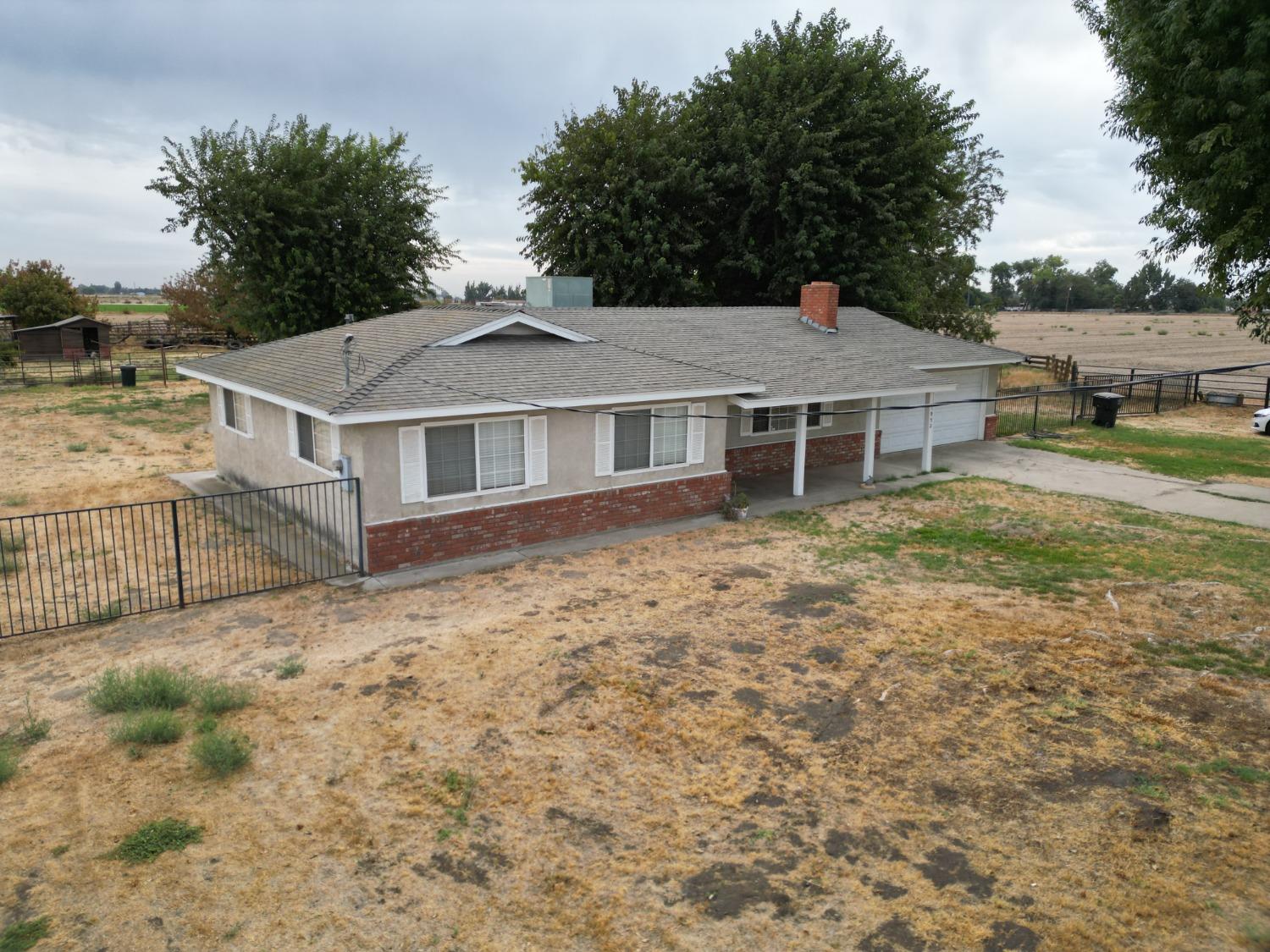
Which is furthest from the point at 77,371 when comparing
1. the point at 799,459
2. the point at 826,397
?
the point at 826,397

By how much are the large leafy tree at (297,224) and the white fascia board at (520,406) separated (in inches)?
841

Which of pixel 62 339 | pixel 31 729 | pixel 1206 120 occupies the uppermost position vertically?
pixel 1206 120

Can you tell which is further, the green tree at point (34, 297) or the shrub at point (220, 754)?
the green tree at point (34, 297)

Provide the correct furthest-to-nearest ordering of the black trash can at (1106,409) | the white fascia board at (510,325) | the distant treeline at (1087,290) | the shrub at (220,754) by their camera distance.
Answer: the distant treeline at (1087,290) < the black trash can at (1106,409) < the white fascia board at (510,325) < the shrub at (220,754)

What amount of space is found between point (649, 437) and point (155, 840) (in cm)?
1077

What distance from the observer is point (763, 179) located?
3092cm

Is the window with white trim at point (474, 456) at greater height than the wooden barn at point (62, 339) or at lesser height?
lesser

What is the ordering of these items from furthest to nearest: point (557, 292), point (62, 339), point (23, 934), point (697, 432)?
point (62, 339) < point (557, 292) < point (697, 432) < point (23, 934)

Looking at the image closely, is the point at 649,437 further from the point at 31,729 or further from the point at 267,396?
the point at 31,729

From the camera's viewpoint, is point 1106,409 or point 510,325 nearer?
point 510,325

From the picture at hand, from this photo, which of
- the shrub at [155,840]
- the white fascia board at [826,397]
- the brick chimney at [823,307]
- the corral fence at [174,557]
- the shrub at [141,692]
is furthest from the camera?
the brick chimney at [823,307]

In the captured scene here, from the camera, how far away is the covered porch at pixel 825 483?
58.3 feet

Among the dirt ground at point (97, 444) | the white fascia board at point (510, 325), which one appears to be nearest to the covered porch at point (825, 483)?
the white fascia board at point (510, 325)

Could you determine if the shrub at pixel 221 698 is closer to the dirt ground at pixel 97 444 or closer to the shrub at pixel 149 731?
the shrub at pixel 149 731
